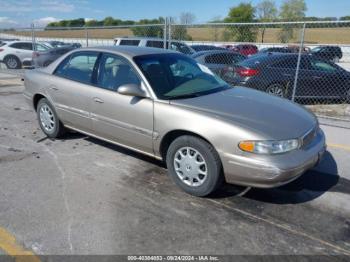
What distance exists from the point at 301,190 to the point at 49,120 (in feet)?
13.0

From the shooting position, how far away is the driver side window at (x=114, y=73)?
174 inches

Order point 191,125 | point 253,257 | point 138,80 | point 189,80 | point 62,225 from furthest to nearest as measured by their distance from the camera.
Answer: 1. point 189,80
2. point 138,80
3. point 191,125
4. point 62,225
5. point 253,257

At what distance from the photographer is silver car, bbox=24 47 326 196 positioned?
345 cm

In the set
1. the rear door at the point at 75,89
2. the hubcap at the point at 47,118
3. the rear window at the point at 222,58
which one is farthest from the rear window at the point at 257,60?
the hubcap at the point at 47,118

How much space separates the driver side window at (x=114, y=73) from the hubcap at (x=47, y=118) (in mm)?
1397

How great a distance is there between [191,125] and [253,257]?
146 cm

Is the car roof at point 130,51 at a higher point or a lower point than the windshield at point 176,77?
higher

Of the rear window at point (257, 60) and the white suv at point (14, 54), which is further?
the white suv at point (14, 54)

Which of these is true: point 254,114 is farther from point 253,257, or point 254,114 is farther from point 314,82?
point 314,82

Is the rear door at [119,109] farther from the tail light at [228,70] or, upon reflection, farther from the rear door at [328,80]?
the rear door at [328,80]

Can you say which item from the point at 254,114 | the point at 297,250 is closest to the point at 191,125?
the point at 254,114

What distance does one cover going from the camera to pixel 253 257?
2.87 metres

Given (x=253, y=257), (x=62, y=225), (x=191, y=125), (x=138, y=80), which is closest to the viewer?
(x=253, y=257)

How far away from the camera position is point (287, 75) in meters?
8.71
